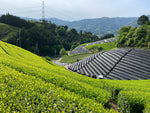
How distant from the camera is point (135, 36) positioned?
49.7 metres

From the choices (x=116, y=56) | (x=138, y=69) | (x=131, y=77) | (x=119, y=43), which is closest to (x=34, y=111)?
(x=131, y=77)

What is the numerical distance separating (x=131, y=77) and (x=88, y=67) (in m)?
10.7

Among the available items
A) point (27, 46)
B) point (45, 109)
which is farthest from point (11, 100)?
point (27, 46)

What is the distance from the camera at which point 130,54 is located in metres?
29.3

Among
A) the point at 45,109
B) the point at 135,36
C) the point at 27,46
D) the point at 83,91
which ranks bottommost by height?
the point at 27,46

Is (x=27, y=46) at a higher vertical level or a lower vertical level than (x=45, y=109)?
lower

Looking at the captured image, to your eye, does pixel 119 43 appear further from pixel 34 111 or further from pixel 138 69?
pixel 34 111

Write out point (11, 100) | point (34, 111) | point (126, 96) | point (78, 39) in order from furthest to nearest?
point (78, 39), point (126, 96), point (11, 100), point (34, 111)

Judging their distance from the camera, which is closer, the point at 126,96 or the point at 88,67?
the point at 126,96

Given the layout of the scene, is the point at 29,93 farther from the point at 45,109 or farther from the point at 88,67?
the point at 88,67

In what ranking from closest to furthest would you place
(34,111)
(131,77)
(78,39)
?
1. (34,111)
2. (131,77)
3. (78,39)

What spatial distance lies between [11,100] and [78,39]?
140m

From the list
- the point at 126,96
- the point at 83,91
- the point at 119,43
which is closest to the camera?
the point at 83,91

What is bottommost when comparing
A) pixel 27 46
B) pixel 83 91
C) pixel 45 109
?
pixel 27 46
